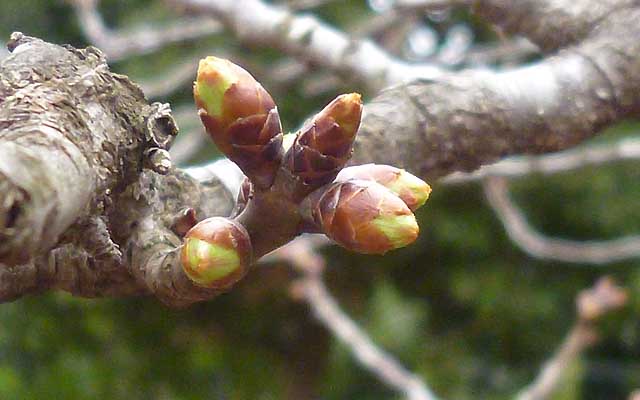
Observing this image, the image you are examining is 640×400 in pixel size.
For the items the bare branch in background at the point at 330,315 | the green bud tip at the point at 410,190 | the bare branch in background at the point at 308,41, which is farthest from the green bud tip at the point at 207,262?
the bare branch in background at the point at 330,315

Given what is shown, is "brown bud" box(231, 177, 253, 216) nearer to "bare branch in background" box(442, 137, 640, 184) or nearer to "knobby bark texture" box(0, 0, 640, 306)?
"knobby bark texture" box(0, 0, 640, 306)

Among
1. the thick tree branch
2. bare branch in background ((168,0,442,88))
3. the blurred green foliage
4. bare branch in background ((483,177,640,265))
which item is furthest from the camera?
the blurred green foliage

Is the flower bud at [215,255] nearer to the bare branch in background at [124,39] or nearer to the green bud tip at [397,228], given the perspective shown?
the green bud tip at [397,228]

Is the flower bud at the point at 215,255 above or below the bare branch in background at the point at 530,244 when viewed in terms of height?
above

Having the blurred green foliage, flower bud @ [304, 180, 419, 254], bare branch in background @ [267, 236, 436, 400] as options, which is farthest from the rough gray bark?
the blurred green foliage

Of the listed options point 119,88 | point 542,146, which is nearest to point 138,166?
point 119,88

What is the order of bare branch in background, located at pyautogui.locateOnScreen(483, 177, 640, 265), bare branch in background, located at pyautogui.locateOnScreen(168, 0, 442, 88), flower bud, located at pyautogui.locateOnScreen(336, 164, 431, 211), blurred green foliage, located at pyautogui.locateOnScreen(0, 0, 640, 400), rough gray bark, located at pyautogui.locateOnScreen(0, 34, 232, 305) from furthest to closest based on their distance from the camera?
blurred green foliage, located at pyautogui.locateOnScreen(0, 0, 640, 400)
bare branch in background, located at pyautogui.locateOnScreen(483, 177, 640, 265)
bare branch in background, located at pyautogui.locateOnScreen(168, 0, 442, 88)
flower bud, located at pyautogui.locateOnScreen(336, 164, 431, 211)
rough gray bark, located at pyautogui.locateOnScreen(0, 34, 232, 305)
